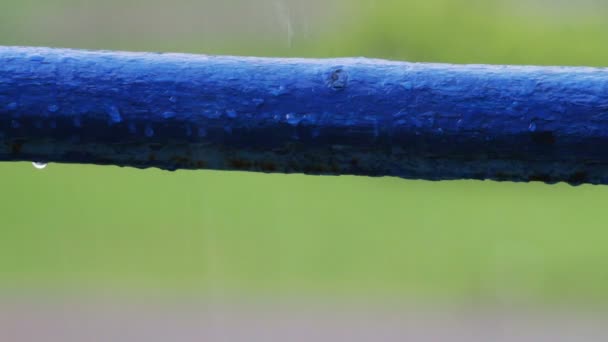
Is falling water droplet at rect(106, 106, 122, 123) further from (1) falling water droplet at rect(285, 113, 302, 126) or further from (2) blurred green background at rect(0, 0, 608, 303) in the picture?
(2) blurred green background at rect(0, 0, 608, 303)

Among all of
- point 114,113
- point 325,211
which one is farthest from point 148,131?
point 325,211

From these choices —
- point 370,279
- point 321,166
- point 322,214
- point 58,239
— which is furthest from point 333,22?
point 321,166

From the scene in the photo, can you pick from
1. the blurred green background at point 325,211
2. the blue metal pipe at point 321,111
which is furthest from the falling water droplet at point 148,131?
the blurred green background at point 325,211

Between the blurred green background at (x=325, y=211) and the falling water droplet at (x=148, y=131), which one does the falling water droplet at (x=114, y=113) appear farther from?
the blurred green background at (x=325, y=211)

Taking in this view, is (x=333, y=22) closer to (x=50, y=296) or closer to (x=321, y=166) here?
(x=50, y=296)

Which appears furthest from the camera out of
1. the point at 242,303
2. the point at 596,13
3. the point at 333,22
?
the point at 596,13

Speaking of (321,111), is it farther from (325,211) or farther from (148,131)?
(325,211)
